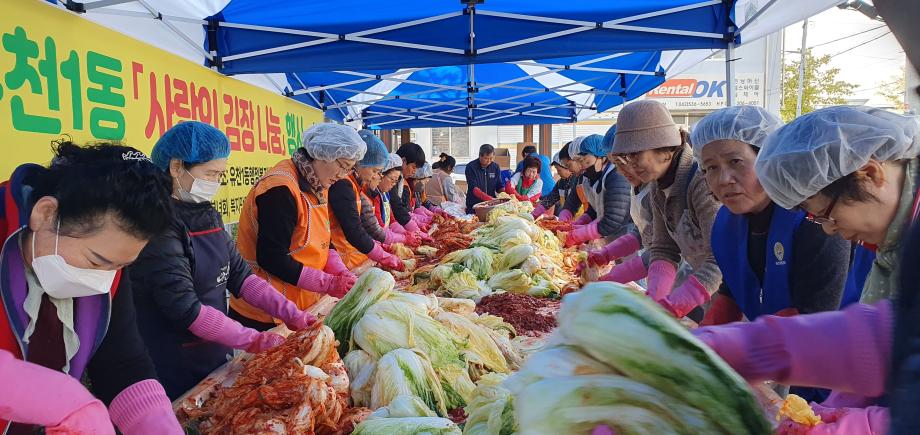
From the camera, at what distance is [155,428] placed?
5.73ft

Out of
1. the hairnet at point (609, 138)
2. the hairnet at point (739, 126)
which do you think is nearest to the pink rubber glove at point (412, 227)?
the hairnet at point (609, 138)

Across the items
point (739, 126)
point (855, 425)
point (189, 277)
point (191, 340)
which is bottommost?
point (191, 340)

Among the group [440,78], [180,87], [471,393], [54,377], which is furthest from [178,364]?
[440,78]

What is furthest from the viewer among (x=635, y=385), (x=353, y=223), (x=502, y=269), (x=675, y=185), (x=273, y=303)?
(x=353, y=223)

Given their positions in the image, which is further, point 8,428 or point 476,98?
point 476,98

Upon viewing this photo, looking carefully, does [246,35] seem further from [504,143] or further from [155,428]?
[504,143]

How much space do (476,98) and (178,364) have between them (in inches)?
331

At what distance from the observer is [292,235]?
3564 millimetres

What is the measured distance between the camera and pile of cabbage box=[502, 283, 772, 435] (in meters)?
0.93

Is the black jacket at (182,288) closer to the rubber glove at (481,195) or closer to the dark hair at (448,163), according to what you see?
the rubber glove at (481,195)

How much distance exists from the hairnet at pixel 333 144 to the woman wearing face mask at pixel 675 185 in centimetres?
169

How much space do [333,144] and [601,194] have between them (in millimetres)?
3246

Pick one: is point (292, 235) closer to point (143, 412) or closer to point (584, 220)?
point (143, 412)

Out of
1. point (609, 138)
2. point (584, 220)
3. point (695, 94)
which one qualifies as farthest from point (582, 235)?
point (695, 94)
